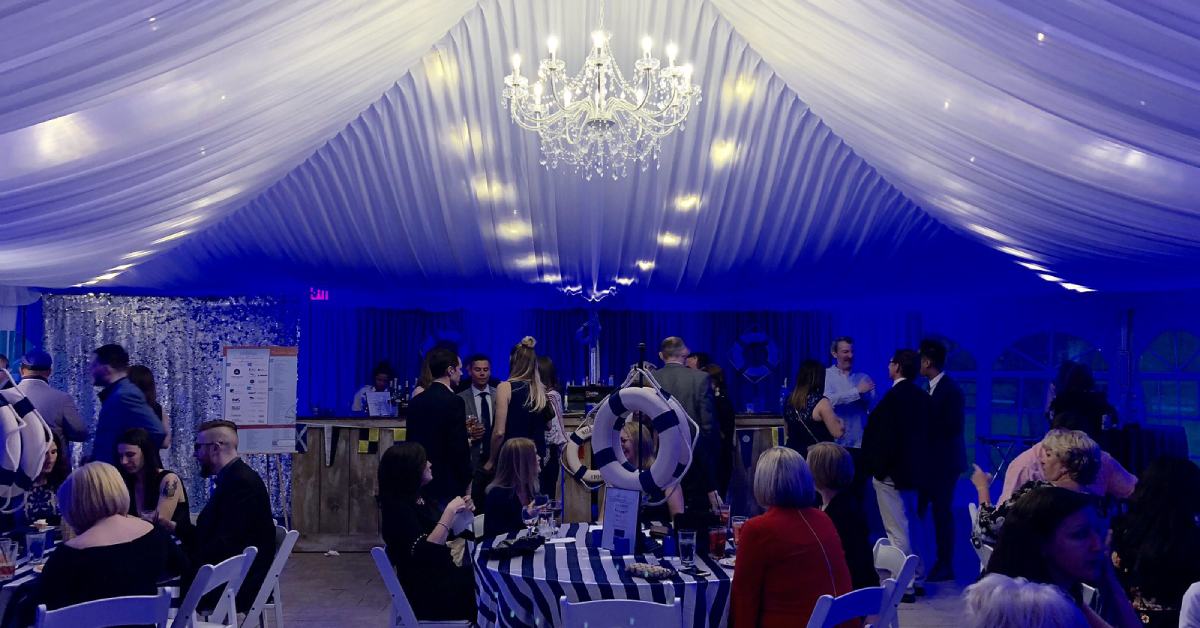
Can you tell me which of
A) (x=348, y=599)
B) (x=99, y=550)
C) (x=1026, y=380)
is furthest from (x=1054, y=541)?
(x=1026, y=380)

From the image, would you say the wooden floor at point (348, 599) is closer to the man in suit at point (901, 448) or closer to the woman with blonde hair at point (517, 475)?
the man in suit at point (901, 448)

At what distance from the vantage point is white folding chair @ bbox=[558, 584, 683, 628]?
296cm

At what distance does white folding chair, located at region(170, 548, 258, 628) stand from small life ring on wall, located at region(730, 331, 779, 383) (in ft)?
31.6

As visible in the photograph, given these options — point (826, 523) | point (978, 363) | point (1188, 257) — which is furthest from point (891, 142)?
point (978, 363)

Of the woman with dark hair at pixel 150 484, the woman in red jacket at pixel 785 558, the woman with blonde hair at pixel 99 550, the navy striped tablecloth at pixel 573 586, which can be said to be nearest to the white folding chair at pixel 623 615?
the woman in red jacket at pixel 785 558

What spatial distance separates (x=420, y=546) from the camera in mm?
4070

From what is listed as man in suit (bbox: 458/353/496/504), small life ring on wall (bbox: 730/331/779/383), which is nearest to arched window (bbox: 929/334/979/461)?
small life ring on wall (bbox: 730/331/779/383)

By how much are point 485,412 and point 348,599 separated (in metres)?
1.45

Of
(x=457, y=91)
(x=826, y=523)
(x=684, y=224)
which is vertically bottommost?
(x=826, y=523)

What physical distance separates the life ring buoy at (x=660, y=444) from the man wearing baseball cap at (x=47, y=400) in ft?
13.4

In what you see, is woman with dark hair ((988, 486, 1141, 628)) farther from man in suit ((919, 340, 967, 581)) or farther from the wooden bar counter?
the wooden bar counter

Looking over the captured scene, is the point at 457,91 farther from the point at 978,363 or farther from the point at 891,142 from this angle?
the point at 978,363

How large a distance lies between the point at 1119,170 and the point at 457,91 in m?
3.70

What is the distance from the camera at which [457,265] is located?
364 inches
